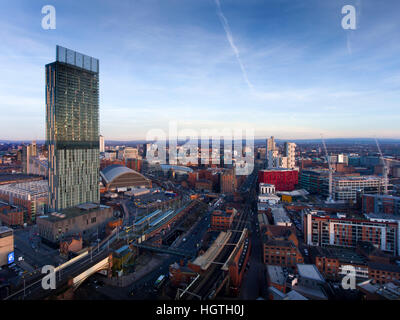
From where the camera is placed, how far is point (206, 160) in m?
41.4

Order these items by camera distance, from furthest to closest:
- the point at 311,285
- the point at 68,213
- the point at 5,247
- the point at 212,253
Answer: the point at 68,213 → the point at 5,247 → the point at 212,253 → the point at 311,285

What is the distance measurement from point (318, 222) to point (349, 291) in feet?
15.3

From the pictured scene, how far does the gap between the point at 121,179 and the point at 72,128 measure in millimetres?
10746

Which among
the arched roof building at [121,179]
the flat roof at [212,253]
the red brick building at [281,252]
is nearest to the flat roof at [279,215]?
the red brick building at [281,252]

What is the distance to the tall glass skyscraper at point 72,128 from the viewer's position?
1766cm

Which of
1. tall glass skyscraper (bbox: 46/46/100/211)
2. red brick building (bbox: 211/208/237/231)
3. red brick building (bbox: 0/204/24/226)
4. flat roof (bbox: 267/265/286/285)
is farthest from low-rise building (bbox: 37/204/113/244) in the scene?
flat roof (bbox: 267/265/286/285)

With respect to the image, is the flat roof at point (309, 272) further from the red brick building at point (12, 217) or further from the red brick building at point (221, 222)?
the red brick building at point (12, 217)

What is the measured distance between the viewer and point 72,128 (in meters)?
18.6

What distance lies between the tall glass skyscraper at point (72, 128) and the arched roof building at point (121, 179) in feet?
23.1

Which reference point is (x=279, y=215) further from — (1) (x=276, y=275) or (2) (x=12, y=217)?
(2) (x=12, y=217)

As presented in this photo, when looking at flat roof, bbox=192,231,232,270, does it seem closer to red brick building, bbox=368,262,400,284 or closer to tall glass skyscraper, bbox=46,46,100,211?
red brick building, bbox=368,262,400,284

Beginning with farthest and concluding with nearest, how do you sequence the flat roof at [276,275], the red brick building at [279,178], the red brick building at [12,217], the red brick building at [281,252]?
1. the red brick building at [279,178]
2. the red brick building at [12,217]
3. the red brick building at [281,252]
4. the flat roof at [276,275]

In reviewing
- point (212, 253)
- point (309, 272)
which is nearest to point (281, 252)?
point (309, 272)
